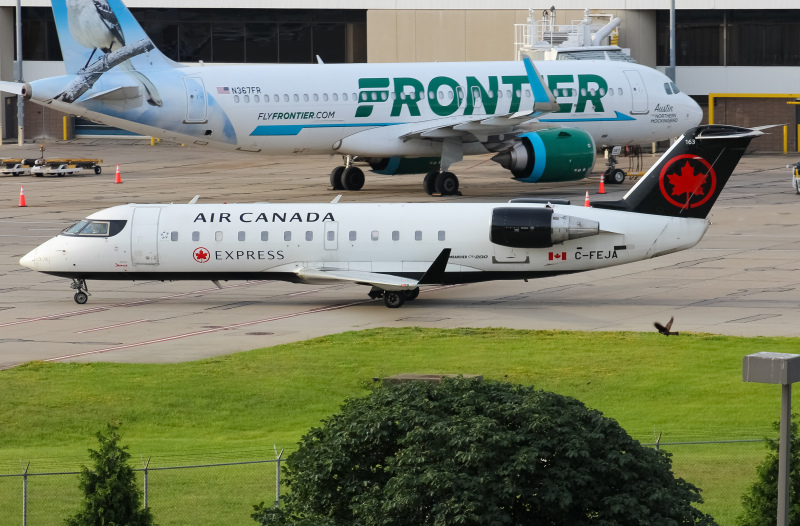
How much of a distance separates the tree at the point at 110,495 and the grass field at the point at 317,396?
18.0ft

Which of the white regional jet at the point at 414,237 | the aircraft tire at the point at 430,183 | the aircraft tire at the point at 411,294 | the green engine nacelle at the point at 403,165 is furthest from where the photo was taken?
the green engine nacelle at the point at 403,165

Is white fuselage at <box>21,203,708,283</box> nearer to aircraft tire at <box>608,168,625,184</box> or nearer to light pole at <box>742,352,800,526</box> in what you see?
light pole at <box>742,352,800,526</box>

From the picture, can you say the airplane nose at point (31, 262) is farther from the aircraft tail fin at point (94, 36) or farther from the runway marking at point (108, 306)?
the aircraft tail fin at point (94, 36)

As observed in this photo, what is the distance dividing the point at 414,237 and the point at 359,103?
957 inches

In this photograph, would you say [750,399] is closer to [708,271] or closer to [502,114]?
[708,271]

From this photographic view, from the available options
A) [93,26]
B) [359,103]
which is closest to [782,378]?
[359,103]

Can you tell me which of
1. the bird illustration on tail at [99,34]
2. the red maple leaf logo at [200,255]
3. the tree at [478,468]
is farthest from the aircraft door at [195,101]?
the tree at [478,468]

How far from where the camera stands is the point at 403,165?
206 ft

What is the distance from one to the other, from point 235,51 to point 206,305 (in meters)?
64.1

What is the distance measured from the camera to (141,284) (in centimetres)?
4375

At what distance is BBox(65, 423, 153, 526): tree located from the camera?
16469 millimetres

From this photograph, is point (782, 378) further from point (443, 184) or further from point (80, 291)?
point (443, 184)

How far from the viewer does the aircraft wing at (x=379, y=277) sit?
A: 36531 millimetres

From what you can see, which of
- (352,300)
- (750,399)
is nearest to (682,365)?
(750,399)
